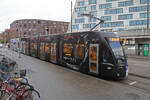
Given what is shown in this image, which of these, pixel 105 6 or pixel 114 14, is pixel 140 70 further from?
pixel 105 6

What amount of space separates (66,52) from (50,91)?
5.33 m

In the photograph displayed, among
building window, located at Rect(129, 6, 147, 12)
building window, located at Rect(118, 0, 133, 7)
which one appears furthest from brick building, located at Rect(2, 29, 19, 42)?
building window, located at Rect(129, 6, 147, 12)

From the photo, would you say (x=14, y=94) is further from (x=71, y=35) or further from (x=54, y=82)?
(x=71, y=35)

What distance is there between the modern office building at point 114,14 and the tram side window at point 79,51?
39.4 meters

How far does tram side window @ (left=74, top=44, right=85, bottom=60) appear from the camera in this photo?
370 inches

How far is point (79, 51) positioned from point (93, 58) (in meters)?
1.50

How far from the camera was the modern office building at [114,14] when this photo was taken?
4687 cm

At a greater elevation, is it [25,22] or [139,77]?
[25,22]

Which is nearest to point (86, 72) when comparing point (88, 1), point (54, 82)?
point (54, 82)

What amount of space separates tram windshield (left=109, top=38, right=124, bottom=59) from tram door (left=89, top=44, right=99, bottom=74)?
899 millimetres

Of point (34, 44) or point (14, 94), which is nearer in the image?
point (14, 94)

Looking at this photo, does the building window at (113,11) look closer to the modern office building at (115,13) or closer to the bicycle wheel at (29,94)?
the modern office building at (115,13)

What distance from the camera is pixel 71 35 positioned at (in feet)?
35.2

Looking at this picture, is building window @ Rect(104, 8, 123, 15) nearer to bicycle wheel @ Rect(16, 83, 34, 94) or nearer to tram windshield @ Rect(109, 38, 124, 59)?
tram windshield @ Rect(109, 38, 124, 59)
